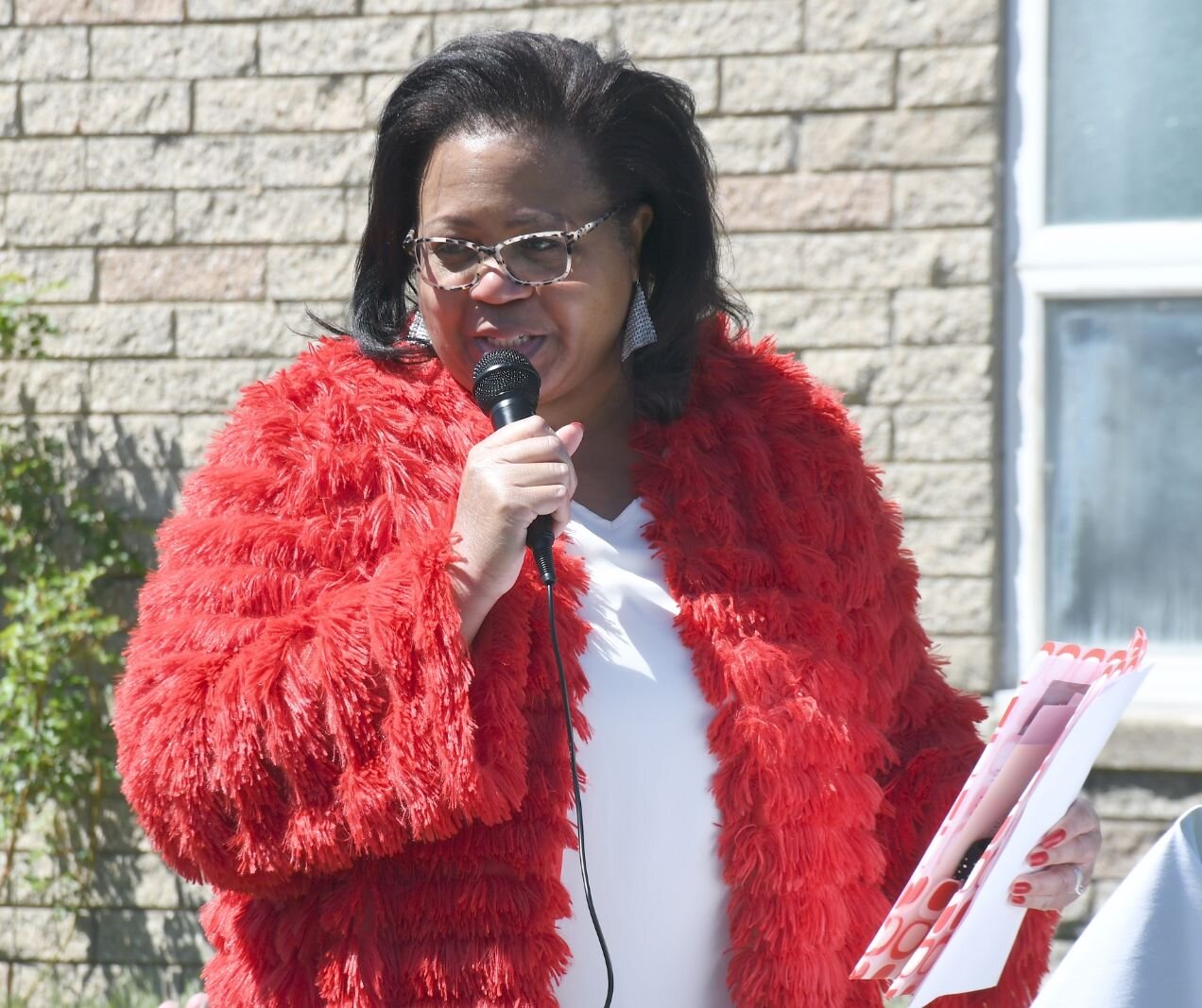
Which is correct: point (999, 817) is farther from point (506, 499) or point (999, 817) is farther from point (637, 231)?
point (637, 231)

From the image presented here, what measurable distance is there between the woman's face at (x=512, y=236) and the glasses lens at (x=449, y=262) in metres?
0.01

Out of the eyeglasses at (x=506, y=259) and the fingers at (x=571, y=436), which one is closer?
the fingers at (x=571, y=436)

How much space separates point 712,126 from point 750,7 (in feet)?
1.10

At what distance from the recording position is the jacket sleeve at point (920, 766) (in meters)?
2.11

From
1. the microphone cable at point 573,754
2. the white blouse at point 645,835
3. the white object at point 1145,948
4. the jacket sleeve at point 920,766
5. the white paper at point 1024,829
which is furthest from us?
the jacket sleeve at point 920,766

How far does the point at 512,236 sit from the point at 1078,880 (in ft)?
3.76

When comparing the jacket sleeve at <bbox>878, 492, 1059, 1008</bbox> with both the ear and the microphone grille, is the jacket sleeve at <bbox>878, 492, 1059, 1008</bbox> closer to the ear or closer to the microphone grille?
the ear

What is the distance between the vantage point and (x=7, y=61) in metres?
4.27

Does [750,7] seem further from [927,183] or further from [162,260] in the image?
[162,260]

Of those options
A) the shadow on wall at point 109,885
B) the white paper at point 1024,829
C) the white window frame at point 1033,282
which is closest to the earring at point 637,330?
the white paper at point 1024,829

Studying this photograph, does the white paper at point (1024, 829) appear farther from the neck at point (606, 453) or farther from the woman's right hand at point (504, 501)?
the neck at point (606, 453)

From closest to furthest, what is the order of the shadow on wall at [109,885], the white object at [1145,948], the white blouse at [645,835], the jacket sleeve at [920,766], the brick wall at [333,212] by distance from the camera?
the white object at [1145,948], the white blouse at [645,835], the jacket sleeve at [920,766], the brick wall at [333,212], the shadow on wall at [109,885]

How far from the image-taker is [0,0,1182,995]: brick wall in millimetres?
3859

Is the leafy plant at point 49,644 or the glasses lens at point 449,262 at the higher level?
the glasses lens at point 449,262
